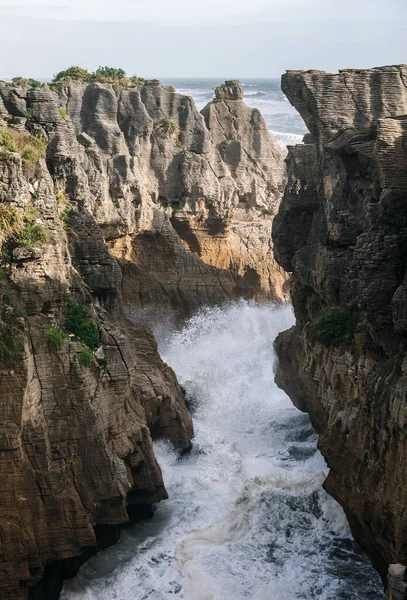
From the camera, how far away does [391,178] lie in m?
24.5

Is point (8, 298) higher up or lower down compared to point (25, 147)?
lower down

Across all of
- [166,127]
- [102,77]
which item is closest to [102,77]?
[102,77]

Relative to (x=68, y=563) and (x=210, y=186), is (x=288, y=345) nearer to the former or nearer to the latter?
(x=68, y=563)

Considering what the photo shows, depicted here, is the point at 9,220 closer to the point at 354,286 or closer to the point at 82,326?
the point at 82,326

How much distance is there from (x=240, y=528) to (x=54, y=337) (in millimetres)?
7500

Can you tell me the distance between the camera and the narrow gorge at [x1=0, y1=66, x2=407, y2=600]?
23094mm

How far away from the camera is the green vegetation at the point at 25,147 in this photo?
26031 mm

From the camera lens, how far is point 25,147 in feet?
88.8

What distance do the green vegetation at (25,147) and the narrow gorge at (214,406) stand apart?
7 cm

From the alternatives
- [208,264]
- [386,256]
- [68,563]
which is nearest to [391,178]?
[386,256]

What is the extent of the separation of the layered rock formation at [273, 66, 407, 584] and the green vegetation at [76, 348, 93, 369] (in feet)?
20.0

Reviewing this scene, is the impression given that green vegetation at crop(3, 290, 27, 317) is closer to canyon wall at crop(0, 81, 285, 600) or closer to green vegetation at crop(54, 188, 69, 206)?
canyon wall at crop(0, 81, 285, 600)

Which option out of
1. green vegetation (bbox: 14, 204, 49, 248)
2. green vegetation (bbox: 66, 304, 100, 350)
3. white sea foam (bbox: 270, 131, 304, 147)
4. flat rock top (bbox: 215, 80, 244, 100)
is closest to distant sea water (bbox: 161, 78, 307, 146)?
white sea foam (bbox: 270, 131, 304, 147)

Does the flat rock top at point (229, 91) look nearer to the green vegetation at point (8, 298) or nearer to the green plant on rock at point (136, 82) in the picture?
the green plant on rock at point (136, 82)
